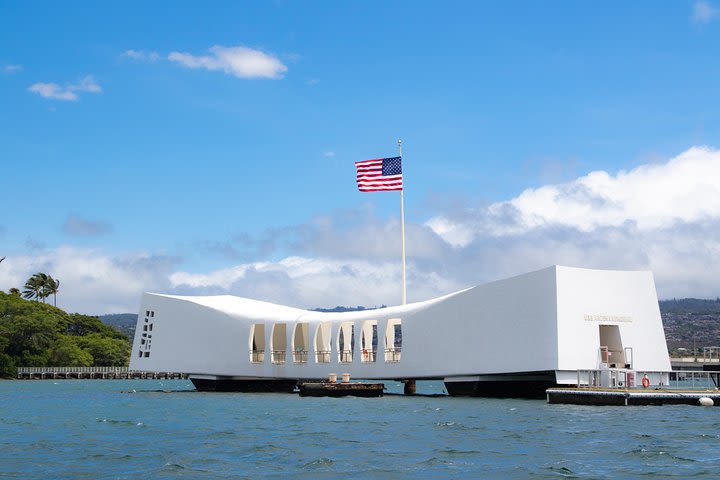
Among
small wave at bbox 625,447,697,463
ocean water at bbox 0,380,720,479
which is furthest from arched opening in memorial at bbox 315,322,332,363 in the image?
small wave at bbox 625,447,697,463

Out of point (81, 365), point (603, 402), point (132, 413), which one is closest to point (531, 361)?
point (603, 402)

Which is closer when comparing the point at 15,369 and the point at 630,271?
the point at 630,271

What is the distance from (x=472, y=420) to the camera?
2783 cm

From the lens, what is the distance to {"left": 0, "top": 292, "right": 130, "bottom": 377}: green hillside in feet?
279

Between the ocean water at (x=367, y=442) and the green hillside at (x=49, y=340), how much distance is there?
5338 centimetres

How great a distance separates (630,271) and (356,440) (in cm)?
1924

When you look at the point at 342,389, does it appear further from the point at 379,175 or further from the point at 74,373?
the point at 74,373

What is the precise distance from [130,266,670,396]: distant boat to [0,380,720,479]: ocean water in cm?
437

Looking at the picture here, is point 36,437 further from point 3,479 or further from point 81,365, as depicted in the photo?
point 81,365

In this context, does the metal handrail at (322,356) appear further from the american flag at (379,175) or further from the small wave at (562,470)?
the small wave at (562,470)

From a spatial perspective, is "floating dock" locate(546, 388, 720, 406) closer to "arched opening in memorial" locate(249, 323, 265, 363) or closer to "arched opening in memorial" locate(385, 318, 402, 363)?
"arched opening in memorial" locate(385, 318, 402, 363)

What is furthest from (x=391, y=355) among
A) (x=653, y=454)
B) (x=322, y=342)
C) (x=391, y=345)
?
(x=653, y=454)

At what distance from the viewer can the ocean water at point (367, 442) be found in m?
17.6

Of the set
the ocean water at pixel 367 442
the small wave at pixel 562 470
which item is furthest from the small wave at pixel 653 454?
the small wave at pixel 562 470
